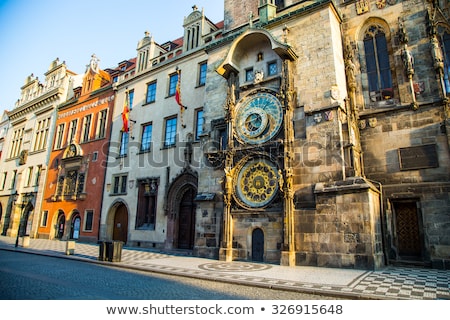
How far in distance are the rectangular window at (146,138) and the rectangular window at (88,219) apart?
25.3ft

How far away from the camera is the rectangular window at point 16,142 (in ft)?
120

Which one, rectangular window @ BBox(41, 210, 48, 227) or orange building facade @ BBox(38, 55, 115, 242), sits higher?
orange building facade @ BBox(38, 55, 115, 242)

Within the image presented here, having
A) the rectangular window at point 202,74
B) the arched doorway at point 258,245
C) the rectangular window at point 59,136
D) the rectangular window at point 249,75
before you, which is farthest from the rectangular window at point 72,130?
the arched doorway at point 258,245

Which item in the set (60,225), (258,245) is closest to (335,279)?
→ (258,245)

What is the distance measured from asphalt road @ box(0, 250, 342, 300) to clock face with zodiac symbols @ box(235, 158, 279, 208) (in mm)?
5526

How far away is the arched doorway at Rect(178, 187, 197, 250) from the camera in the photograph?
18.8 m

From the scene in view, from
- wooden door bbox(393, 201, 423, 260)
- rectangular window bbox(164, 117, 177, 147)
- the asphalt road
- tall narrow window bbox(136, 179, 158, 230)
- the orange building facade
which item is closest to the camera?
the asphalt road

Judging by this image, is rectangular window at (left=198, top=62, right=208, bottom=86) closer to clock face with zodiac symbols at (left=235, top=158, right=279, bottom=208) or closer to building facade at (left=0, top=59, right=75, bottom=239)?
clock face with zodiac symbols at (left=235, top=158, right=279, bottom=208)

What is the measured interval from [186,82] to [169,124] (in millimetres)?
3304

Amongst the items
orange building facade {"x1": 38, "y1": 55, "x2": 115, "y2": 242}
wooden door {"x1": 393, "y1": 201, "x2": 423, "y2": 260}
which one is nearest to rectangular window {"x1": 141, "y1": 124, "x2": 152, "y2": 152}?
orange building facade {"x1": 38, "y1": 55, "x2": 115, "y2": 242}

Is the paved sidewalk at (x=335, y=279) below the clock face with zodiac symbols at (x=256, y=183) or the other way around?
below

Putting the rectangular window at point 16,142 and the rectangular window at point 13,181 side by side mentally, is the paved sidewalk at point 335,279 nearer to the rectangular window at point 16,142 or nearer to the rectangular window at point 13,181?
the rectangular window at point 13,181

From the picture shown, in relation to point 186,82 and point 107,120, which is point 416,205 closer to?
point 186,82

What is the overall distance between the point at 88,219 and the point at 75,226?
87.1 inches
